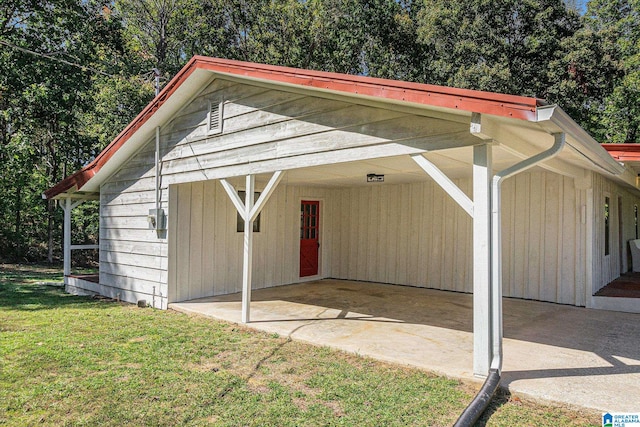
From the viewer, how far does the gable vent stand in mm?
6020

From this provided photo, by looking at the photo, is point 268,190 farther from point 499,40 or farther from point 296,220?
point 499,40

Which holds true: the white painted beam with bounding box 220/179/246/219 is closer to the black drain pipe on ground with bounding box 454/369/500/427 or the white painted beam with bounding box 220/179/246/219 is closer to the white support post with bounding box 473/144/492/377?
the white support post with bounding box 473/144/492/377

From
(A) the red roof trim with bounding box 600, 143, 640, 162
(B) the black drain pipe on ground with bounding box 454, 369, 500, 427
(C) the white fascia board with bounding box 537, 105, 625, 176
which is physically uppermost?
(A) the red roof trim with bounding box 600, 143, 640, 162

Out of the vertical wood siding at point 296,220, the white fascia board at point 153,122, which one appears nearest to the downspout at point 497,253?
the vertical wood siding at point 296,220

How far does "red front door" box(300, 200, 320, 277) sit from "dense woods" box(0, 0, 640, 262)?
8681mm

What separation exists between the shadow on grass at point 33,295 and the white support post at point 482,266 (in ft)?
20.0

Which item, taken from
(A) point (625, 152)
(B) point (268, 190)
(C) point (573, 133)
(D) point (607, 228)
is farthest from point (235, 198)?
(D) point (607, 228)

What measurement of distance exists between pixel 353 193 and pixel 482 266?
6222mm

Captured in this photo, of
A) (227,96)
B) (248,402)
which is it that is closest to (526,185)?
(227,96)

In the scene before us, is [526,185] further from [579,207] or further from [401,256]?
[401,256]

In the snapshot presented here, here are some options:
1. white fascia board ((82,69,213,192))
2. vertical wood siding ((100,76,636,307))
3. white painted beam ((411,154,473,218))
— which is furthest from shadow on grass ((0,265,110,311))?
white painted beam ((411,154,473,218))

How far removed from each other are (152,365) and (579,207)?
6277 mm

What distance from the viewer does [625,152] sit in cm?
658

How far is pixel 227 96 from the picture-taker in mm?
5934
